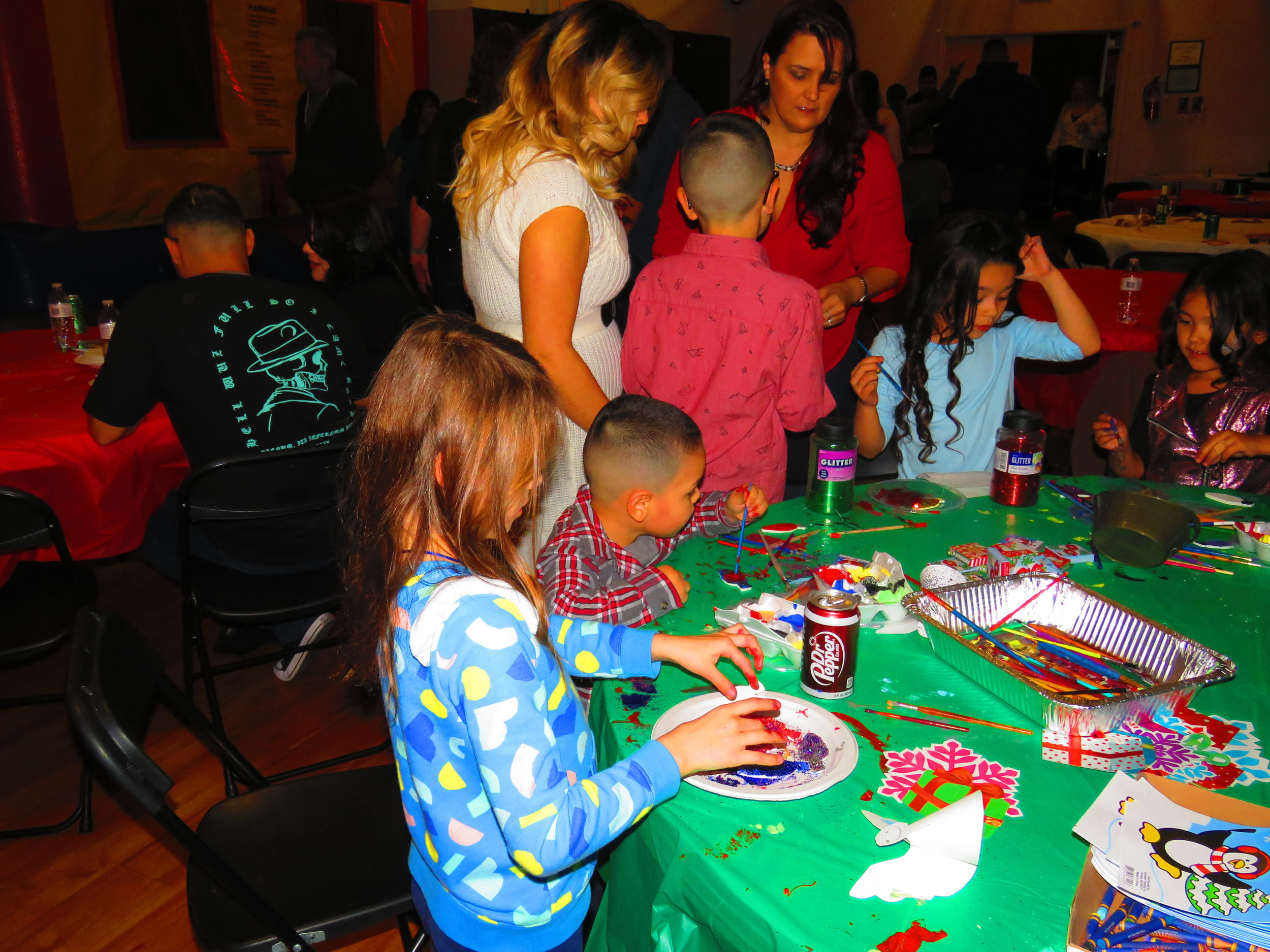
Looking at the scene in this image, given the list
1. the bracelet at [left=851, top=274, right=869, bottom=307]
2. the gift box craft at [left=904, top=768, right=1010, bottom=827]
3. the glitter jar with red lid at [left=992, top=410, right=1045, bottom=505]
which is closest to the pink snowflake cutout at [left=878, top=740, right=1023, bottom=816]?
the gift box craft at [left=904, top=768, right=1010, bottom=827]

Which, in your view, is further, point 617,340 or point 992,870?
point 617,340

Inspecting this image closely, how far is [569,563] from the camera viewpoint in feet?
5.00

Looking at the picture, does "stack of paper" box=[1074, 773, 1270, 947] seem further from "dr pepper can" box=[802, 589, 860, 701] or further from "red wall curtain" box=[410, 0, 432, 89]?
"red wall curtain" box=[410, 0, 432, 89]

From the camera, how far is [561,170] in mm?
1845

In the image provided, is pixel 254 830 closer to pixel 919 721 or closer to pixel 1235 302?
pixel 919 721

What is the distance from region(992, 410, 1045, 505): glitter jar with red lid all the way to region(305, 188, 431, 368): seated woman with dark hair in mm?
1946

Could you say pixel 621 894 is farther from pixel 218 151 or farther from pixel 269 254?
pixel 218 151

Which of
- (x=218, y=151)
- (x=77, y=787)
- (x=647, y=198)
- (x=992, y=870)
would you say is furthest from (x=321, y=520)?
(x=218, y=151)

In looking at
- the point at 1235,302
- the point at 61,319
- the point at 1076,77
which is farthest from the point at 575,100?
the point at 1076,77

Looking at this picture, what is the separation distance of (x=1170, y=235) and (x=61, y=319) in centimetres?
573

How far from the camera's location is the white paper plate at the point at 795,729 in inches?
40.6

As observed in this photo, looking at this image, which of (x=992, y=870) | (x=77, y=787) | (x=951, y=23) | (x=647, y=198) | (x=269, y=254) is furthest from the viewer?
(x=951, y=23)

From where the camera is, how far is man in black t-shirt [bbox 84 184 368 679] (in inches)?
86.4

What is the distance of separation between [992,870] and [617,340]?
1490 millimetres
